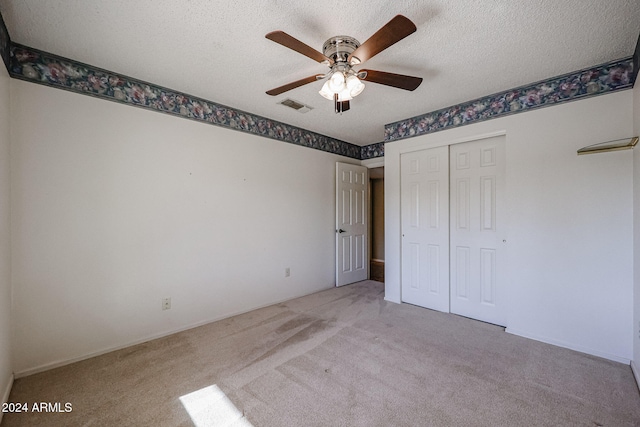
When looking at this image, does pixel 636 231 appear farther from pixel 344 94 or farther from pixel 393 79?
pixel 344 94

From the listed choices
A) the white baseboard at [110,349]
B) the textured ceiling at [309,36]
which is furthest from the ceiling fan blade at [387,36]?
the white baseboard at [110,349]

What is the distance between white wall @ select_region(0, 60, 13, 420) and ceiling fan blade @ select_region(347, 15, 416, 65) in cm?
225

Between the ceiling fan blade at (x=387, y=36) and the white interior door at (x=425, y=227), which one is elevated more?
the ceiling fan blade at (x=387, y=36)

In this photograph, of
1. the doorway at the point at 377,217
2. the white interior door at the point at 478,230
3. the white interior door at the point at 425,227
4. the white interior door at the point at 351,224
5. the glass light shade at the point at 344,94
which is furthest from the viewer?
the doorway at the point at 377,217

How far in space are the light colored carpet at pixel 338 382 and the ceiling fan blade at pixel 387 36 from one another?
2.12m

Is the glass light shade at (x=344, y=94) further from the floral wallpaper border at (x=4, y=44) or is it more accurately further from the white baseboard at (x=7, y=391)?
the white baseboard at (x=7, y=391)

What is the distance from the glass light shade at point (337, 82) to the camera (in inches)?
69.1

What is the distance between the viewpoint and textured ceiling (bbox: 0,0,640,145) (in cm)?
160

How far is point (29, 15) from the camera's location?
65.4 inches

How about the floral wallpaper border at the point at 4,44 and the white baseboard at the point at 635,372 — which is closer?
the floral wallpaper border at the point at 4,44

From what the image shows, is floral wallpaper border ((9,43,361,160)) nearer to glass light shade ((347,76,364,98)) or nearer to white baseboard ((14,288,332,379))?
glass light shade ((347,76,364,98))

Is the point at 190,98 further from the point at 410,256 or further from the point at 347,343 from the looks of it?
the point at 410,256

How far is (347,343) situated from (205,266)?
166 centimetres

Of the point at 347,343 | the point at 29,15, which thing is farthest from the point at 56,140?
the point at 347,343
